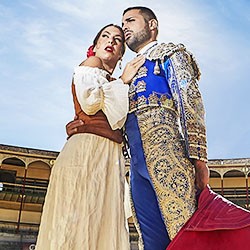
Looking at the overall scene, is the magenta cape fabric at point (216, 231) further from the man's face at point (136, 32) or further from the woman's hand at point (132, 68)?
the man's face at point (136, 32)

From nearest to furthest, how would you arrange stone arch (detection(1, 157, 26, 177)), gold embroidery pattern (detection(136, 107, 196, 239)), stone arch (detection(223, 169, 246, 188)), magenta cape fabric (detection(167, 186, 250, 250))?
1. magenta cape fabric (detection(167, 186, 250, 250))
2. gold embroidery pattern (detection(136, 107, 196, 239))
3. stone arch (detection(1, 157, 26, 177))
4. stone arch (detection(223, 169, 246, 188))

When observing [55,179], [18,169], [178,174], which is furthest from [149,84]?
[18,169]

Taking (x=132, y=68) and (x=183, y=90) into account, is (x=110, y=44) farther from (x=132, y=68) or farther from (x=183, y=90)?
(x=183, y=90)

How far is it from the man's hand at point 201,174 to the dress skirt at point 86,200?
38cm

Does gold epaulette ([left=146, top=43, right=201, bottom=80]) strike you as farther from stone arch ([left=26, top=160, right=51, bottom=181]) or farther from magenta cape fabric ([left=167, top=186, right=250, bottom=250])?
stone arch ([left=26, top=160, right=51, bottom=181])

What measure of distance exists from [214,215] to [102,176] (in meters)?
0.56

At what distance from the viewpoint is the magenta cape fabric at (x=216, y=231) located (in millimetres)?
1962

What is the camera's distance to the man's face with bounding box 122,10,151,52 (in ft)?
8.25

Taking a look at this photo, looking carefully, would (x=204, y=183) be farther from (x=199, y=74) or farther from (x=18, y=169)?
(x=18, y=169)

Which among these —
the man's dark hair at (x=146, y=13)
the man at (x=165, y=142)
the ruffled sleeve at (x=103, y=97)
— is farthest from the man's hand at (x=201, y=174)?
the man's dark hair at (x=146, y=13)

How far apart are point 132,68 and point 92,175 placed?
579 mm

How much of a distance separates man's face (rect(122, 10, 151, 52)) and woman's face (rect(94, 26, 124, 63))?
0.04 m

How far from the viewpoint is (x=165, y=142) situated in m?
2.21

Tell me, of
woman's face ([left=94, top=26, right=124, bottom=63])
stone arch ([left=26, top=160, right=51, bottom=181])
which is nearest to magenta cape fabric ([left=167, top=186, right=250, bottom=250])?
woman's face ([left=94, top=26, right=124, bottom=63])
